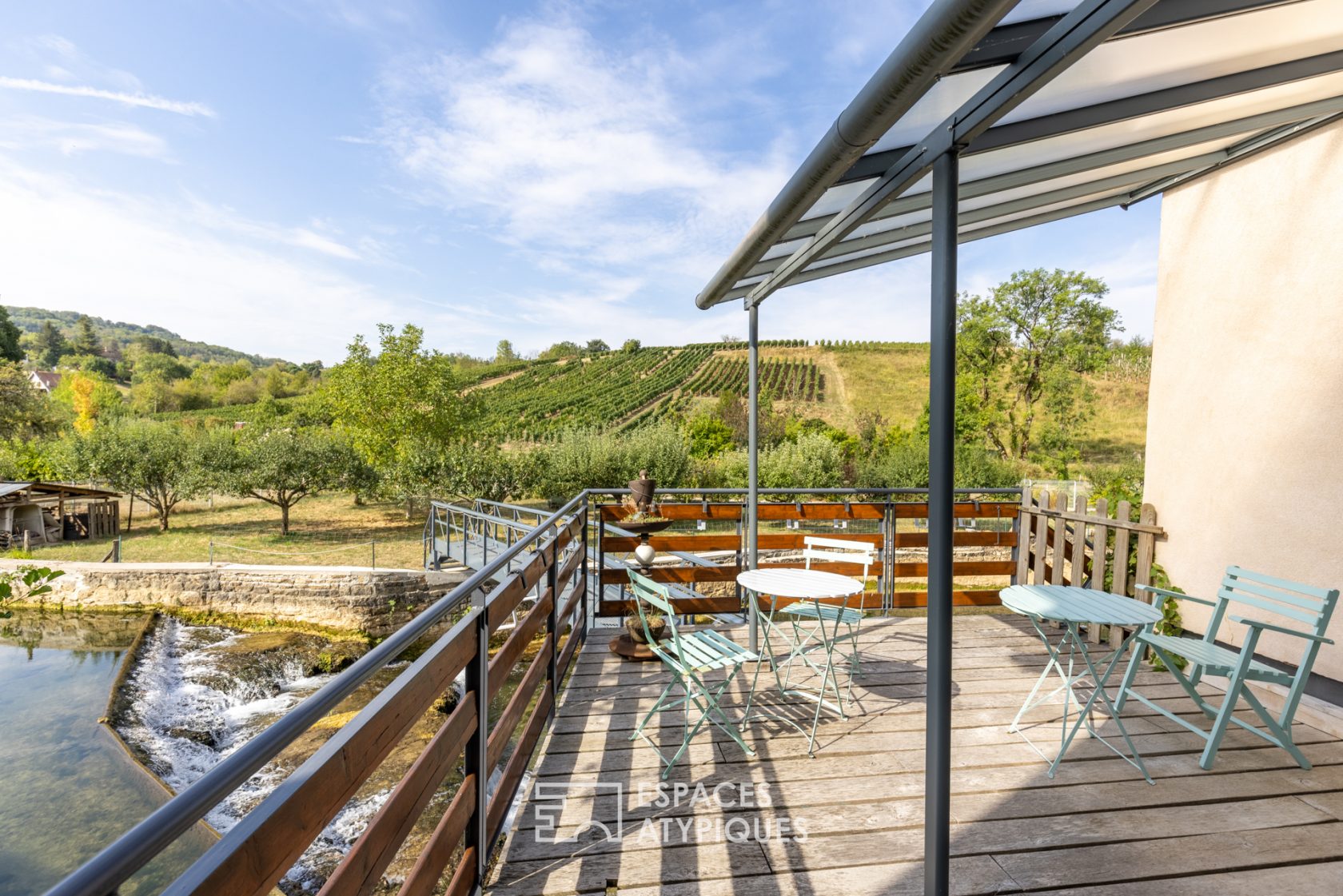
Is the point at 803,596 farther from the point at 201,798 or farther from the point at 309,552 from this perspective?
the point at 309,552

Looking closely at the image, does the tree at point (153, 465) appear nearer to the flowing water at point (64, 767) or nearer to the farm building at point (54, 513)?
the farm building at point (54, 513)

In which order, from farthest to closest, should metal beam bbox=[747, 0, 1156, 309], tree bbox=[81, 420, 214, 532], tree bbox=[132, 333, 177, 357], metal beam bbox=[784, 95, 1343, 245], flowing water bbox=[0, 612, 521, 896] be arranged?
tree bbox=[132, 333, 177, 357]
tree bbox=[81, 420, 214, 532]
flowing water bbox=[0, 612, 521, 896]
metal beam bbox=[784, 95, 1343, 245]
metal beam bbox=[747, 0, 1156, 309]

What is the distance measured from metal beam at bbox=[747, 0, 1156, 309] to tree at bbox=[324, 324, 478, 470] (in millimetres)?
18211

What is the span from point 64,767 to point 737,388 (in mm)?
30934

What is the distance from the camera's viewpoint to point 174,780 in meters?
7.61

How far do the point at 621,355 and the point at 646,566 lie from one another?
46434mm

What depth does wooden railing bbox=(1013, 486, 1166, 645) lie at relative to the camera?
12.3 ft

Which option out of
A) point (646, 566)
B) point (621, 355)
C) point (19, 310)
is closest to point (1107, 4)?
point (646, 566)

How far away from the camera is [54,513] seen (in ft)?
57.2

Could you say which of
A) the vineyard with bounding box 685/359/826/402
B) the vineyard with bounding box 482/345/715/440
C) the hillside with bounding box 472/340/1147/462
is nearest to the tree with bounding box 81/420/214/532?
the hillside with bounding box 472/340/1147/462

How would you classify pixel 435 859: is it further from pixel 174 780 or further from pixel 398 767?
pixel 174 780

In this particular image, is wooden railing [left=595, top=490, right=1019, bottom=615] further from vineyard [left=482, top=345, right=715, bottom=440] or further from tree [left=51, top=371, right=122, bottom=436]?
tree [left=51, top=371, right=122, bottom=436]

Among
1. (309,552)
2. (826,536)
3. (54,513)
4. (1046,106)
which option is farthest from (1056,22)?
(54,513)

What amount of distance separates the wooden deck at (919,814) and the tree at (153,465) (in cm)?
1973
